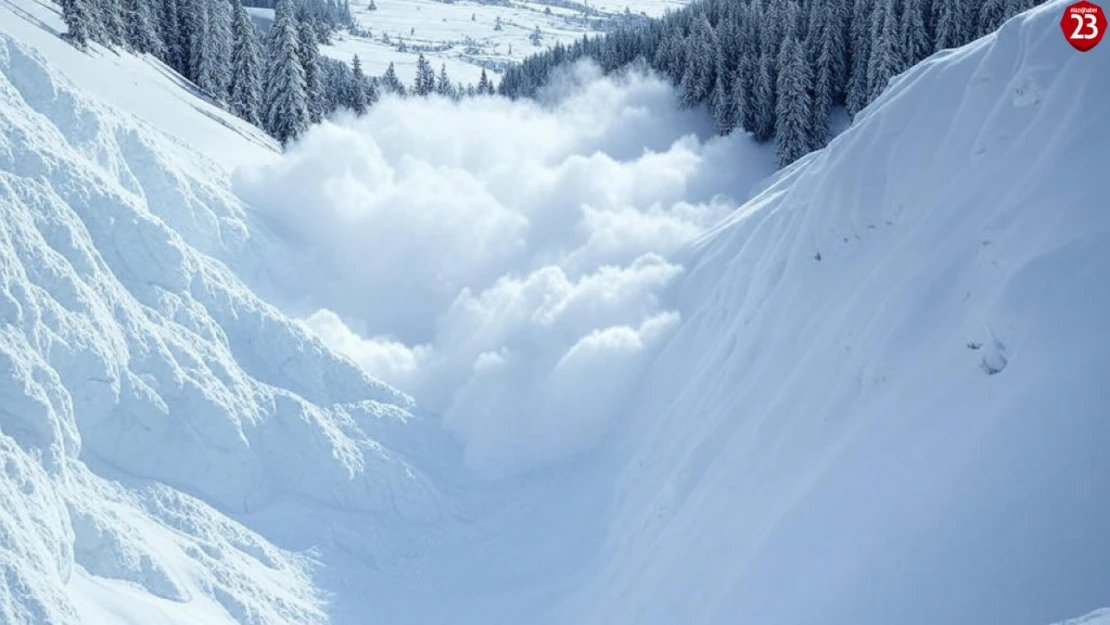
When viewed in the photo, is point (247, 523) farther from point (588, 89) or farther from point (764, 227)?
point (588, 89)

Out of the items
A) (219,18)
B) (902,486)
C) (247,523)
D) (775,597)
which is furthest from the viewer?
(219,18)

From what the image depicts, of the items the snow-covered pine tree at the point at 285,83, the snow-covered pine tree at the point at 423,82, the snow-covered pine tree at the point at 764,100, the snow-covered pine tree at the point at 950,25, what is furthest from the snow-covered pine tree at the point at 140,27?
the snow-covered pine tree at the point at 950,25

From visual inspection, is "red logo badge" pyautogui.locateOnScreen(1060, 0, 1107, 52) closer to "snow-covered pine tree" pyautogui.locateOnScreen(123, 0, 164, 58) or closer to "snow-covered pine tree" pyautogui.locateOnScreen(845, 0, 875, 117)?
"snow-covered pine tree" pyautogui.locateOnScreen(845, 0, 875, 117)

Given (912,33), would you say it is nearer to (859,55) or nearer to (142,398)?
(859,55)

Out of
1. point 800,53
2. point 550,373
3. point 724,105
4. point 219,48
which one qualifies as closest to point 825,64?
point 800,53

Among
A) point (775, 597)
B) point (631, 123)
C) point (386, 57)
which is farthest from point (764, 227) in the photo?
point (386, 57)

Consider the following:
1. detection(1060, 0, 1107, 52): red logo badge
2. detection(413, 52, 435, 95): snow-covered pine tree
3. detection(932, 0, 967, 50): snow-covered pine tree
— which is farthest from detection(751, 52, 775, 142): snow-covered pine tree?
detection(1060, 0, 1107, 52): red logo badge
